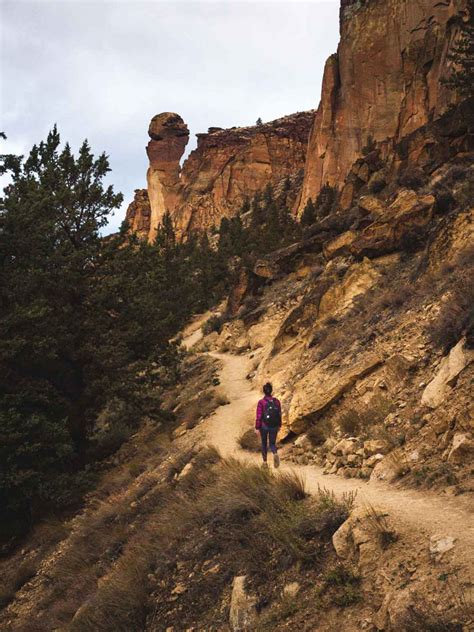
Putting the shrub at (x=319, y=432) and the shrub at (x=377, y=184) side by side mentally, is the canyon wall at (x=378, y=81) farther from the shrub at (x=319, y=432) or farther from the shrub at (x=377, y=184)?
the shrub at (x=319, y=432)

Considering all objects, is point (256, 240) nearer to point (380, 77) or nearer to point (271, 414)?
point (380, 77)

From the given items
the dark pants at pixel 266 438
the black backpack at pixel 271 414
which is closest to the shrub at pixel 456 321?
the black backpack at pixel 271 414

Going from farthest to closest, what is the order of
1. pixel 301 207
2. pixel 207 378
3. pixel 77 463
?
pixel 301 207 → pixel 207 378 → pixel 77 463

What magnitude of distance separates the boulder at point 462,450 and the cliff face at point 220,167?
82.9 m

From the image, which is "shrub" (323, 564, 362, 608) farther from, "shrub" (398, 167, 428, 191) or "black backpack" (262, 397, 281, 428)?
"shrub" (398, 167, 428, 191)

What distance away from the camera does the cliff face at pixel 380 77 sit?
4238 cm

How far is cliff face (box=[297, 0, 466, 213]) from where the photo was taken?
4238 cm

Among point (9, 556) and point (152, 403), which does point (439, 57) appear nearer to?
point (152, 403)

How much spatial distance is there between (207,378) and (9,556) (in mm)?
11028

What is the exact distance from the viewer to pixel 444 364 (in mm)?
7691

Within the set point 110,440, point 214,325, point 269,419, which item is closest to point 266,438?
point 269,419

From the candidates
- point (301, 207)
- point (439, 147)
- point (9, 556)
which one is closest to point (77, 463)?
point (9, 556)

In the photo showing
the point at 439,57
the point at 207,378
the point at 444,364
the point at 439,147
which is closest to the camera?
the point at 444,364

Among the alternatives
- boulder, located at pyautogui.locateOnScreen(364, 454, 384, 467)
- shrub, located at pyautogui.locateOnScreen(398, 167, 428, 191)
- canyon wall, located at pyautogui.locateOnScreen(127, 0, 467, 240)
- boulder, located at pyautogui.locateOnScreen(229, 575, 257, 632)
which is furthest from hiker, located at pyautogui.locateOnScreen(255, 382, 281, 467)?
canyon wall, located at pyautogui.locateOnScreen(127, 0, 467, 240)
